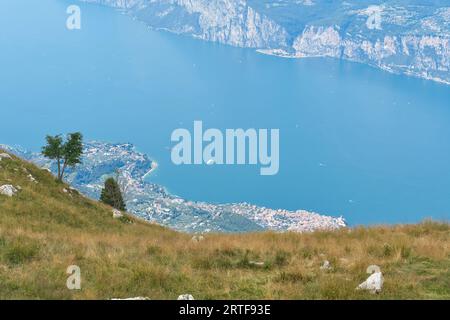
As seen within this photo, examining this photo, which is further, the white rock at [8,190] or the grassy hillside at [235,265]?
the white rock at [8,190]

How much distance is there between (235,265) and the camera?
12461 millimetres

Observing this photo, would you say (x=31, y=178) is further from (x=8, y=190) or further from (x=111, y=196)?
(x=111, y=196)

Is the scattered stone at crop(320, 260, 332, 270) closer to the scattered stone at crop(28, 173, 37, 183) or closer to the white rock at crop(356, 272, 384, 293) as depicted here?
the white rock at crop(356, 272, 384, 293)

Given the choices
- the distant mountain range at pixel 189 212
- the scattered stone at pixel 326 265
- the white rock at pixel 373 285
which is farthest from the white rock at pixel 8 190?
the distant mountain range at pixel 189 212

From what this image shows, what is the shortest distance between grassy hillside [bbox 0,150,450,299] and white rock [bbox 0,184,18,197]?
3.45 metres

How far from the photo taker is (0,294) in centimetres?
911

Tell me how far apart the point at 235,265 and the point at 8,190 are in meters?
13.8

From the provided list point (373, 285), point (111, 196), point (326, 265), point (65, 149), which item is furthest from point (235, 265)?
point (111, 196)

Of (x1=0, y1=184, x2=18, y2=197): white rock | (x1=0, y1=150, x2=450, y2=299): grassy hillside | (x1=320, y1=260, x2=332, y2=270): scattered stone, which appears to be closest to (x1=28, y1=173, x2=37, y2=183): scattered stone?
(x1=0, y1=184, x2=18, y2=197): white rock

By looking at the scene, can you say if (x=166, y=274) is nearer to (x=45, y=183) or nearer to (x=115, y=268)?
(x=115, y=268)

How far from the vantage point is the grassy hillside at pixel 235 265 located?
32.1ft

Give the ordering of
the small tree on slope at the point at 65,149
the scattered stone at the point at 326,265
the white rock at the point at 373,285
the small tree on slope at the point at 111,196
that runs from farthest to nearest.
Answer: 1. the small tree on slope at the point at 111,196
2. the small tree on slope at the point at 65,149
3. the scattered stone at the point at 326,265
4. the white rock at the point at 373,285

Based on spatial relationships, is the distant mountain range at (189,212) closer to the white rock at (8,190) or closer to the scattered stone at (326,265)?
the white rock at (8,190)

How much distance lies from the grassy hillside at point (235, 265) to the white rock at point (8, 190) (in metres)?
3.45
